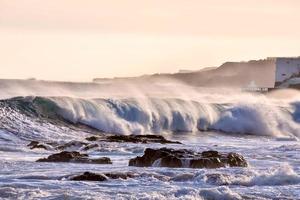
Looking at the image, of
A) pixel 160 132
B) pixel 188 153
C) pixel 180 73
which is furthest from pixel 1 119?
pixel 180 73

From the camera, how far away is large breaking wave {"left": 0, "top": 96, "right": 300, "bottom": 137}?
4581 centimetres

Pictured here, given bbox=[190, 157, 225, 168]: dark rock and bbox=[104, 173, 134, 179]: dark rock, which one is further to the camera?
bbox=[190, 157, 225, 168]: dark rock

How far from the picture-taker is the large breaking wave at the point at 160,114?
4581 centimetres

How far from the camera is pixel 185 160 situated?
24.6m

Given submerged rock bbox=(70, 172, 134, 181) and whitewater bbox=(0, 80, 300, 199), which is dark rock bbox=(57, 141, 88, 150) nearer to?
whitewater bbox=(0, 80, 300, 199)

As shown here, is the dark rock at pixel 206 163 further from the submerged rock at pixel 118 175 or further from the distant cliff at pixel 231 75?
the distant cliff at pixel 231 75

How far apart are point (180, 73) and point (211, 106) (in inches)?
2816

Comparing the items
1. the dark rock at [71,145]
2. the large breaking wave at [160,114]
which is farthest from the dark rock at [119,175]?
the large breaking wave at [160,114]

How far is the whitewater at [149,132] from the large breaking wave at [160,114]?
0.06 metres

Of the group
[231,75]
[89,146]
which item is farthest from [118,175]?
[231,75]

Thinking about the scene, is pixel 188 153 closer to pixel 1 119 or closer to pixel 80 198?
pixel 80 198

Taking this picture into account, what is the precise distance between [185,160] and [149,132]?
24141 mm

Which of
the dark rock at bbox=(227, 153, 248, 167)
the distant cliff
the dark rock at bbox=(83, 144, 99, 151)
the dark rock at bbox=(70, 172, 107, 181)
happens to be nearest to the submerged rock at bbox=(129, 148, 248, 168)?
the dark rock at bbox=(227, 153, 248, 167)

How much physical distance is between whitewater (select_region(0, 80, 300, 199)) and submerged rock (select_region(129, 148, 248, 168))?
2.03 feet
